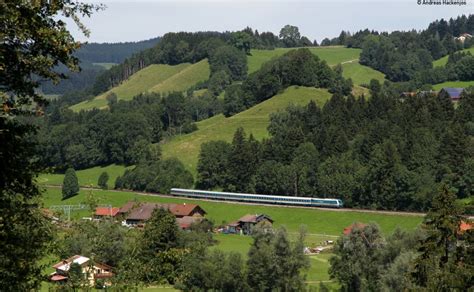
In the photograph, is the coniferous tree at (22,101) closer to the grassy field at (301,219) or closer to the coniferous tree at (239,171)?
the grassy field at (301,219)

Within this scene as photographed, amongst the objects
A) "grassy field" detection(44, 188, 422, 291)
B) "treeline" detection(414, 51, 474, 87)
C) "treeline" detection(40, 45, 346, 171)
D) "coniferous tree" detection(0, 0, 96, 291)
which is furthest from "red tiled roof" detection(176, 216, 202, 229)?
"treeline" detection(414, 51, 474, 87)

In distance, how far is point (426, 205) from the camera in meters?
87.9

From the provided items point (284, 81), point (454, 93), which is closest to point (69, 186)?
point (284, 81)

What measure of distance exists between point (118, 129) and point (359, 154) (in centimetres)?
5244

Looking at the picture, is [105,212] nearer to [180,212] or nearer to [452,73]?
[180,212]

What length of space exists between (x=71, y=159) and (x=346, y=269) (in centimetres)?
9103

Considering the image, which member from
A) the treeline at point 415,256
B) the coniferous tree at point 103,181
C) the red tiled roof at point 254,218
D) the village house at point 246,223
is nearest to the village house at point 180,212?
the village house at point 246,223

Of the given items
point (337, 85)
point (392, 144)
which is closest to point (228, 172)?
point (392, 144)

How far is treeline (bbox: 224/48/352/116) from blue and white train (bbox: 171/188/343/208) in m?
46.8

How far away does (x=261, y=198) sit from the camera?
102500mm

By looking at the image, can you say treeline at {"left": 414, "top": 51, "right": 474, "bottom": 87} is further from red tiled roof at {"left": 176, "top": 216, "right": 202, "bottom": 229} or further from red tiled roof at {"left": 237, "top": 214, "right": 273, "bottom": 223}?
red tiled roof at {"left": 176, "top": 216, "right": 202, "bottom": 229}

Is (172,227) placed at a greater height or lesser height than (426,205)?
greater

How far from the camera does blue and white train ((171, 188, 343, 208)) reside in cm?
9506

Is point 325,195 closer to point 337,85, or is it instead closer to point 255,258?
point 255,258
